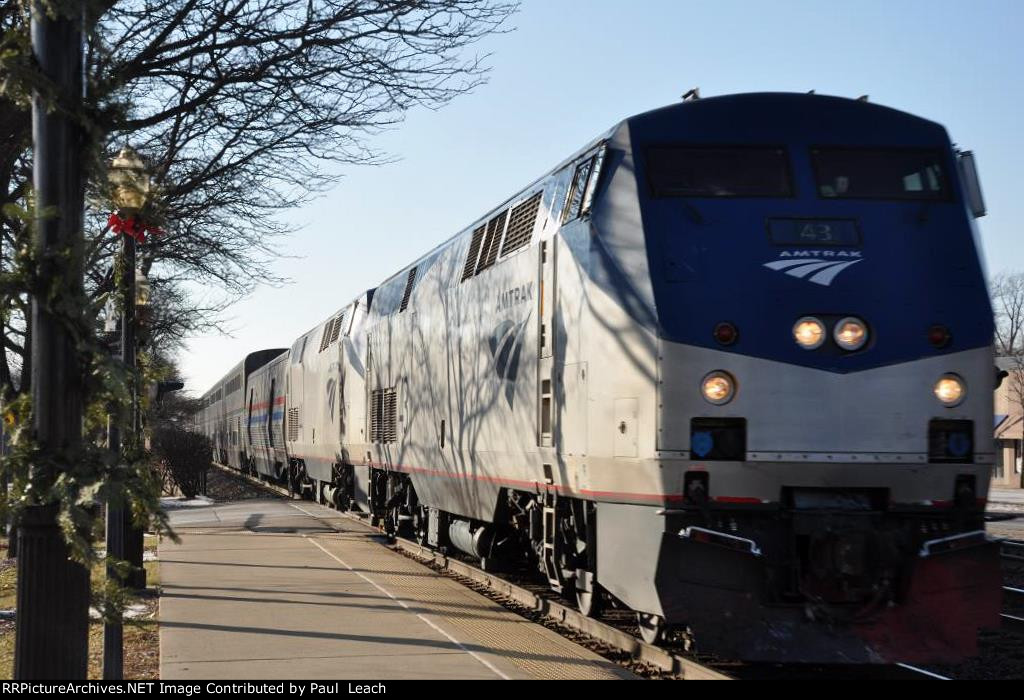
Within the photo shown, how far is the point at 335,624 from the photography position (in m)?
9.96

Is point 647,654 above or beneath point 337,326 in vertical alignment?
beneath

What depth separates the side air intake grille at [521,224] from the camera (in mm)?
Answer: 10164

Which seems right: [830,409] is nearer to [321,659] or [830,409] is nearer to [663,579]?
[663,579]

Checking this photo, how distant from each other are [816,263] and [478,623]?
4.51m

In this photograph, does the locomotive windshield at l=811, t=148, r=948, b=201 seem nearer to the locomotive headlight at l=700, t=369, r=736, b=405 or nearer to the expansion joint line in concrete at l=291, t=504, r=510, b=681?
the locomotive headlight at l=700, t=369, r=736, b=405

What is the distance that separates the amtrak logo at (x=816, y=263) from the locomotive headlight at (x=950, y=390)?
0.95 metres

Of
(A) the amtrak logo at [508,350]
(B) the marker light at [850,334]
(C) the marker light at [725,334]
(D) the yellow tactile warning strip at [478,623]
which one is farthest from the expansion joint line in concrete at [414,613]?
(B) the marker light at [850,334]

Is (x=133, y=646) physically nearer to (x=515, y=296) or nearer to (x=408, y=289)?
(x=515, y=296)

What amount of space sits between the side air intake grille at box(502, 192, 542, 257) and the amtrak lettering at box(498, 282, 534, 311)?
1.31 ft

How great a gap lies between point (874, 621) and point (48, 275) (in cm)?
530

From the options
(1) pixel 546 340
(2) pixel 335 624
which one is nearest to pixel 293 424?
(2) pixel 335 624

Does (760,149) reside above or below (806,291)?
above

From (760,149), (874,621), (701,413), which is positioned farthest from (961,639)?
(760,149)

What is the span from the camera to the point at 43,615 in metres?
4.44
